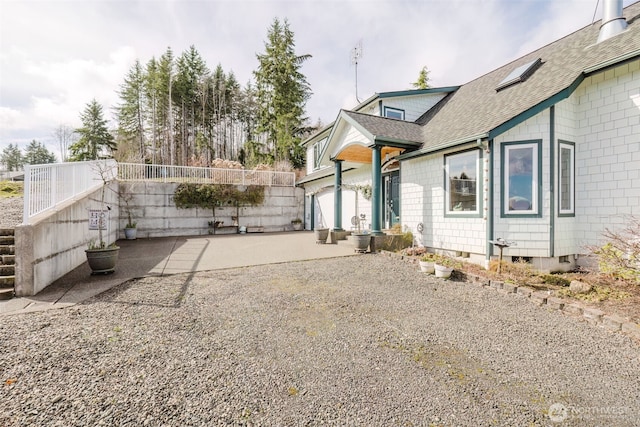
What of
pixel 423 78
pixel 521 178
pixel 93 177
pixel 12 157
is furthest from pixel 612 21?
pixel 12 157

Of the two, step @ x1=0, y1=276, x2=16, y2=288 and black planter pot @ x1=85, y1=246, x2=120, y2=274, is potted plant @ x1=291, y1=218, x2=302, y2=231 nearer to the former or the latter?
black planter pot @ x1=85, y1=246, x2=120, y2=274

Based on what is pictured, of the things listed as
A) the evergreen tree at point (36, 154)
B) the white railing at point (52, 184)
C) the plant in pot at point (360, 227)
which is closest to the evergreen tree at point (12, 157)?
the evergreen tree at point (36, 154)

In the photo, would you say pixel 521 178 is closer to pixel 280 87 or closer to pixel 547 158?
pixel 547 158

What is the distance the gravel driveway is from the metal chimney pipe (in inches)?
303

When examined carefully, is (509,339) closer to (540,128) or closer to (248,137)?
(540,128)

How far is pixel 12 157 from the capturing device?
193ft

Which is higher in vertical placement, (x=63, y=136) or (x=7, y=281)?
(x=63, y=136)

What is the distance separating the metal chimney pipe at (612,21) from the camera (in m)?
6.88

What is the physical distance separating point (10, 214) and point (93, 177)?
2206 millimetres

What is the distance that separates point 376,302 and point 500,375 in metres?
2.18

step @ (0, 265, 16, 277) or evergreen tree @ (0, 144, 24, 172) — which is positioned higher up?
evergreen tree @ (0, 144, 24, 172)

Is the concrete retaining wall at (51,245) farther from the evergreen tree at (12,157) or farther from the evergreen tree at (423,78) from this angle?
the evergreen tree at (12,157)

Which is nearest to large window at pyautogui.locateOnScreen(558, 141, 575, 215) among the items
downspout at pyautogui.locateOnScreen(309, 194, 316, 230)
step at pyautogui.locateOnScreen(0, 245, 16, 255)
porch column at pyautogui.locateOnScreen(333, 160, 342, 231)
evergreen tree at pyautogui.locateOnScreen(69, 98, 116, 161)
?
porch column at pyautogui.locateOnScreen(333, 160, 342, 231)

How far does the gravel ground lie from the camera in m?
6.60
